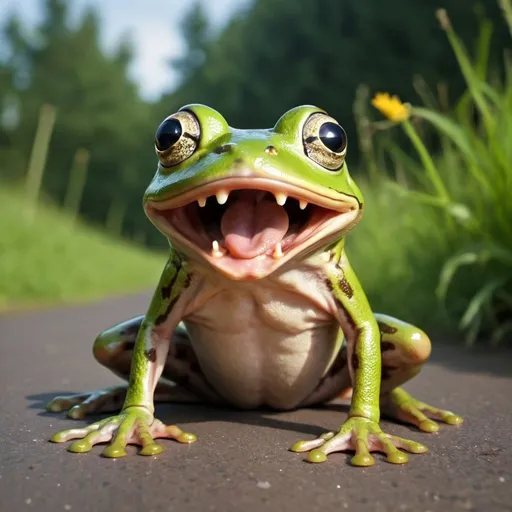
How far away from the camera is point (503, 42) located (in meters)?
14.9

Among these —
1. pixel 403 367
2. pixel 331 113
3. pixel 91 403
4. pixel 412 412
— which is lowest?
pixel 91 403

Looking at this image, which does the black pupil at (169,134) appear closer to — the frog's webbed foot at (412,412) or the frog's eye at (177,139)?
the frog's eye at (177,139)

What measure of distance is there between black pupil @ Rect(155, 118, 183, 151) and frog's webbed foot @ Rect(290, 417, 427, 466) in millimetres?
903

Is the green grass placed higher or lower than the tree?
lower

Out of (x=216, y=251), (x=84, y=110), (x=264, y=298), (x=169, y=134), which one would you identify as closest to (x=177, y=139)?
(x=169, y=134)

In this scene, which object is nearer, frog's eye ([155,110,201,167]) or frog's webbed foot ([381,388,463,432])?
frog's eye ([155,110,201,167])

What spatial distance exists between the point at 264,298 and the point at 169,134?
0.54m

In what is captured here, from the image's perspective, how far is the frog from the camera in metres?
1.75

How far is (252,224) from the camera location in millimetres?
1854

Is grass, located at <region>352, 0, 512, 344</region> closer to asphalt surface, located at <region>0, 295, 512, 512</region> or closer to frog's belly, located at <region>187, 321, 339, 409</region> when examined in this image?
asphalt surface, located at <region>0, 295, 512, 512</region>

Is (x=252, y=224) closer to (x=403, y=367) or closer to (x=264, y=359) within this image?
(x=264, y=359)

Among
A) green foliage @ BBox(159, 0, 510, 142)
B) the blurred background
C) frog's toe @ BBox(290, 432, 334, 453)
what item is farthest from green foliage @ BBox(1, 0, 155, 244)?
frog's toe @ BBox(290, 432, 334, 453)

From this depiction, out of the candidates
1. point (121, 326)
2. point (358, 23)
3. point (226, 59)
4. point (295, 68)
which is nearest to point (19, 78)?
point (226, 59)

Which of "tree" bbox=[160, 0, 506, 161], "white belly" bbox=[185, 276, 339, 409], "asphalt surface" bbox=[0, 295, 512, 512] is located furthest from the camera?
"tree" bbox=[160, 0, 506, 161]
